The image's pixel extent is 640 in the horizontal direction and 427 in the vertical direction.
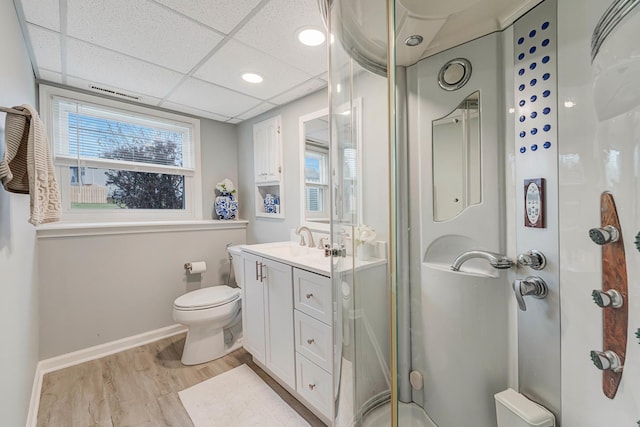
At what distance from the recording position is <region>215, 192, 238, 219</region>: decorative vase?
9.19 ft

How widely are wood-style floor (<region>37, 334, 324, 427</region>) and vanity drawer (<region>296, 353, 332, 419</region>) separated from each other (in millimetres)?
128

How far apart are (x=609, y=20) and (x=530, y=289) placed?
Answer: 33.7 inches

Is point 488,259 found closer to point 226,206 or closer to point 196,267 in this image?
point 196,267

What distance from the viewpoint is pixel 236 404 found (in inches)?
61.4

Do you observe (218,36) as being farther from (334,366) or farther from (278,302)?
(334,366)

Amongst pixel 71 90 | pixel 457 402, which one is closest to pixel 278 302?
pixel 457 402

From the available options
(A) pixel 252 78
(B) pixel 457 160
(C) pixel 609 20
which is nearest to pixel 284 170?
(A) pixel 252 78

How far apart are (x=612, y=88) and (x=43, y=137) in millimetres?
1924

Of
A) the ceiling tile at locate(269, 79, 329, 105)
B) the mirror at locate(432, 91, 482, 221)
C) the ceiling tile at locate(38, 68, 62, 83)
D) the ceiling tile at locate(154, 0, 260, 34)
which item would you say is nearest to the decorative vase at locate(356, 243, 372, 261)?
the mirror at locate(432, 91, 482, 221)

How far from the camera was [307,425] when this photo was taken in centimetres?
141

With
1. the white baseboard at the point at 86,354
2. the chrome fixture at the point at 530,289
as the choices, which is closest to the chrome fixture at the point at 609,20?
the chrome fixture at the point at 530,289

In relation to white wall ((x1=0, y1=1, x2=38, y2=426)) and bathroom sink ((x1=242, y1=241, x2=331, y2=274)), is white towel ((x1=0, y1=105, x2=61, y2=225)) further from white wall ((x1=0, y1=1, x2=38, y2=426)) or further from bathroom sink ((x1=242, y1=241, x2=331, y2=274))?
bathroom sink ((x1=242, y1=241, x2=331, y2=274))

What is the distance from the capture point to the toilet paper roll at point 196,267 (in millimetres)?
2422

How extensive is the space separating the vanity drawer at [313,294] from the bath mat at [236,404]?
61 cm
